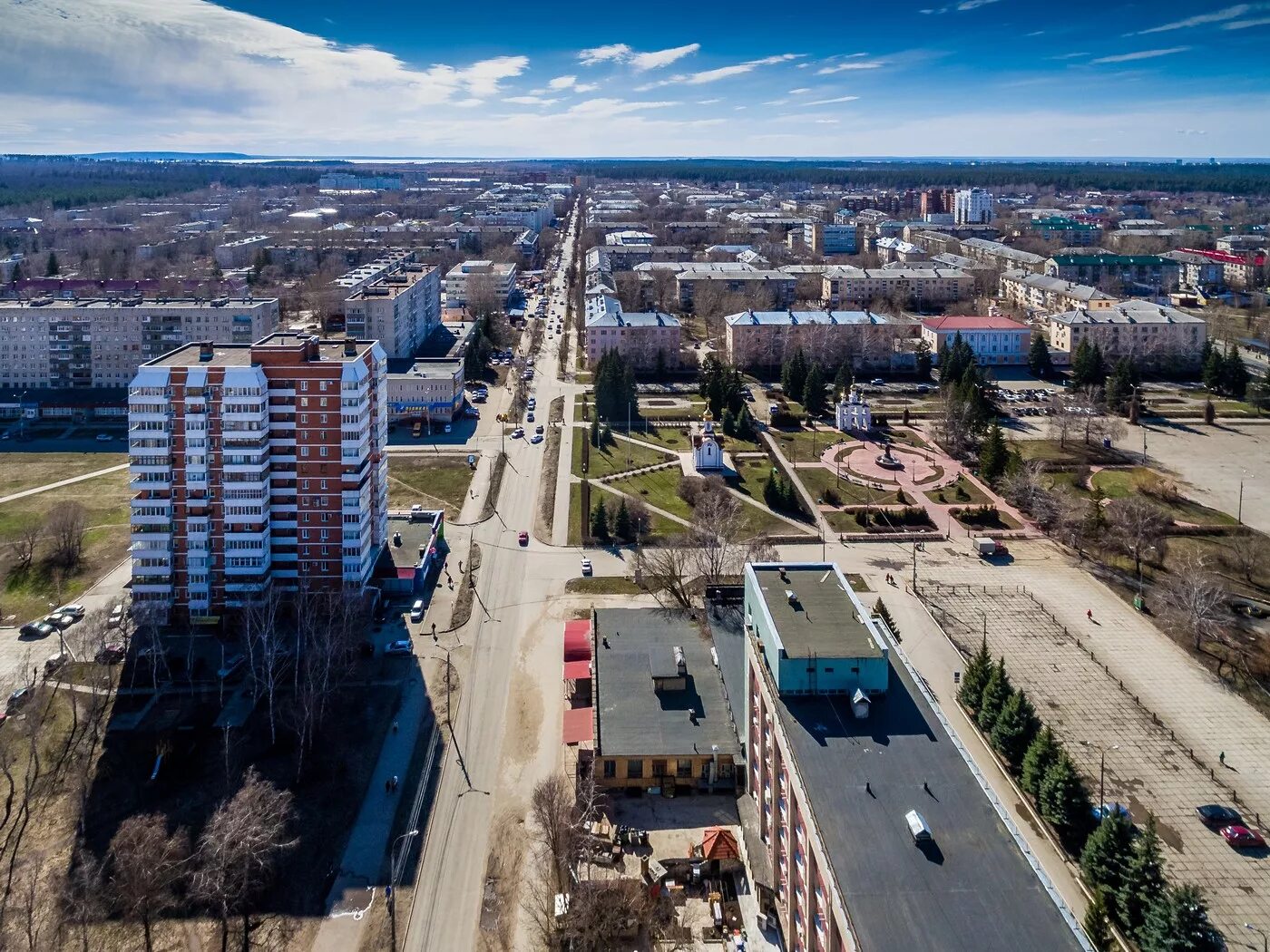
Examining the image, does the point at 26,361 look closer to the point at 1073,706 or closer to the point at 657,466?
the point at 657,466

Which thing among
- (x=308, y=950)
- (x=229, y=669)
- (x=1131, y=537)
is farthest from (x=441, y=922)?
(x=1131, y=537)

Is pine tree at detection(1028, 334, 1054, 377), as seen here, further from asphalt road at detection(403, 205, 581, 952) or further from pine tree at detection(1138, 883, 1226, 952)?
pine tree at detection(1138, 883, 1226, 952)

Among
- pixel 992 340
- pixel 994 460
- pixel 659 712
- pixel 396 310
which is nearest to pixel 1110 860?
pixel 659 712

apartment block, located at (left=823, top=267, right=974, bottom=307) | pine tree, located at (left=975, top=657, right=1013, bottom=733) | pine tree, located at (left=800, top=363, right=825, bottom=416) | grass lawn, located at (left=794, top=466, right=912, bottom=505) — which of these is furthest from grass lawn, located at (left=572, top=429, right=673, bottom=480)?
apartment block, located at (left=823, top=267, right=974, bottom=307)

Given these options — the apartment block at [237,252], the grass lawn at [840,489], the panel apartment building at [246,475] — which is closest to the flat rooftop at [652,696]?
the panel apartment building at [246,475]

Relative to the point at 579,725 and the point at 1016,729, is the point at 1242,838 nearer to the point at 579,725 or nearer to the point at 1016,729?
the point at 1016,729

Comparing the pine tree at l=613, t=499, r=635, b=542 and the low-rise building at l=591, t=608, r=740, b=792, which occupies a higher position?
the pine tree at l=613, t=499, r=635, b=542
